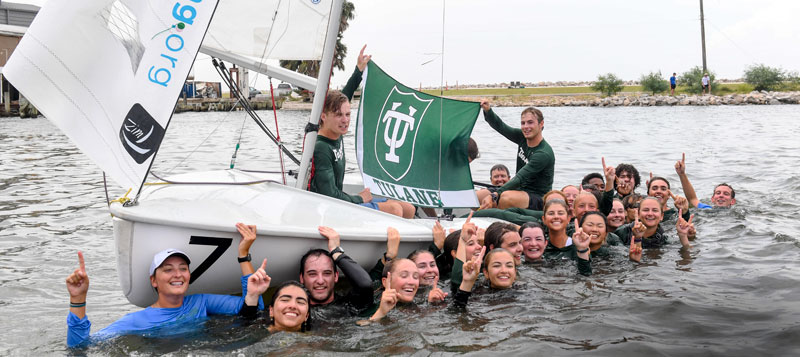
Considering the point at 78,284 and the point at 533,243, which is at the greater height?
the point at 78,284

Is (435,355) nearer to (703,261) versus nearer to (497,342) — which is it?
(497,342)

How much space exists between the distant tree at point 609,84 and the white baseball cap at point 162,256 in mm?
55836

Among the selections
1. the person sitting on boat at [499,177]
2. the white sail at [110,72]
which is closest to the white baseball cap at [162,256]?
the white sail at [110,72]

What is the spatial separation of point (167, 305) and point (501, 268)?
8.52ft

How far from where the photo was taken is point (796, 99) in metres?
42.5

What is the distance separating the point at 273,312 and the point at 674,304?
3.16m

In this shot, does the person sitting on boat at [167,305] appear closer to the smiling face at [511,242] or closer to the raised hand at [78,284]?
the raised hand at [78,284]

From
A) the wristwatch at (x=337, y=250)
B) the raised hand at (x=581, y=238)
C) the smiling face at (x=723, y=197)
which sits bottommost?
the smiling face at (x=723, y=197)

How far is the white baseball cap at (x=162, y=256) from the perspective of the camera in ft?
15.0

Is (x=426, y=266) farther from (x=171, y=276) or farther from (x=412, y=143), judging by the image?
(x=171, y=276)

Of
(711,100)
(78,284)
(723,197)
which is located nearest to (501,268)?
(78,284)

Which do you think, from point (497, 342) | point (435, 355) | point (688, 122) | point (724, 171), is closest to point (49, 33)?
point (435, 355)

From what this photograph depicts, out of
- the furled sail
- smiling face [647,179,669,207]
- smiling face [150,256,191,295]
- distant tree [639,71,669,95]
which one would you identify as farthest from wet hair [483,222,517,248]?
distant tree [639,71,669,95]

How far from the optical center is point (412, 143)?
649cm
